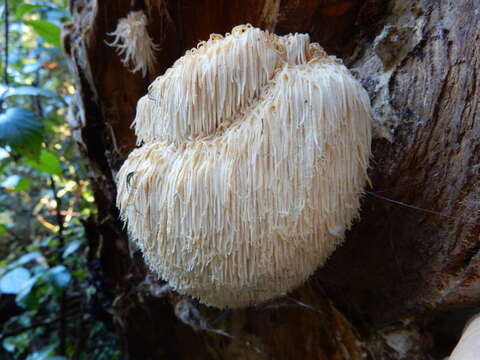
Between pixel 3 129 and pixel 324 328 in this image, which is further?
pixel 3 129

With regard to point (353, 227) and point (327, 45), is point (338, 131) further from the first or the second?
point (327, 45)

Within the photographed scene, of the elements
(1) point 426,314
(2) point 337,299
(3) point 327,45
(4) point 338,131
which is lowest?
(2) point 337,299

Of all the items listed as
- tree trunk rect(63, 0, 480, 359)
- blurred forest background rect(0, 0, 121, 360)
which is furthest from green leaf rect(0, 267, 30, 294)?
tree trunk rect(63, 0, 480, 359)

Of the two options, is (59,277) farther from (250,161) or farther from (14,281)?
(250,161)

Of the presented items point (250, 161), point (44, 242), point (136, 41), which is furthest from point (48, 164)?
point (250, 161)

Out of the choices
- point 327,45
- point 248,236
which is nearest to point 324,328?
point 248,236
